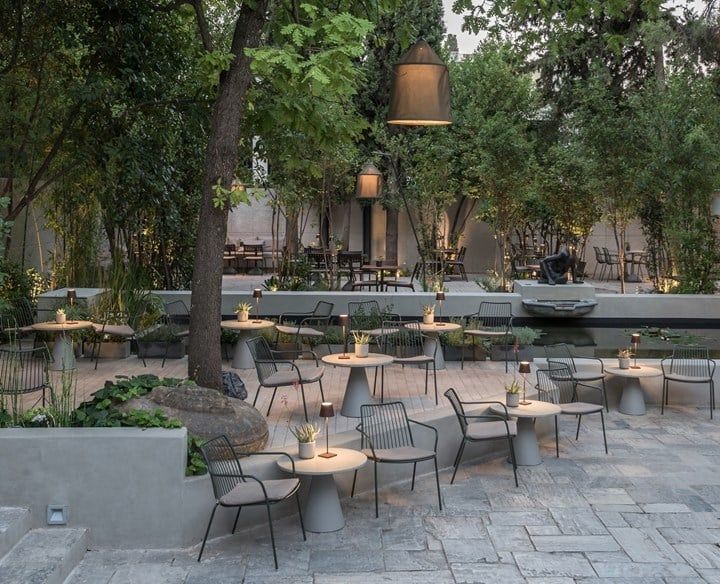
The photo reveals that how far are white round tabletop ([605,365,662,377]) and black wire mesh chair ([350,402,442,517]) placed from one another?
121 inches

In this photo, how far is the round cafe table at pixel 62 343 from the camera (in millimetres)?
11234

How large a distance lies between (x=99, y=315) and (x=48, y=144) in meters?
3.01

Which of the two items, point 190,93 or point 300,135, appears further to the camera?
point 190,93

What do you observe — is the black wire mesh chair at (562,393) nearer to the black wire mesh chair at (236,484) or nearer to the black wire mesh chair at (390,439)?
the black wire mesh chair at (390,439)

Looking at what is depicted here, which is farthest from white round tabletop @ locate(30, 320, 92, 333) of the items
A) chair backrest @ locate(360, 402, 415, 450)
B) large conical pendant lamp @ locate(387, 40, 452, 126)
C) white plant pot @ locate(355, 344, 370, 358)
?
large conical pendant lamp @ locate(387, 40, 452, 126)

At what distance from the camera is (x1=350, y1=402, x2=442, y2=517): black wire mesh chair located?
7.34 m

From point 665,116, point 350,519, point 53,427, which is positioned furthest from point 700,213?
point 53,427

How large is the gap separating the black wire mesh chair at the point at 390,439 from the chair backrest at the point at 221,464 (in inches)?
39.9

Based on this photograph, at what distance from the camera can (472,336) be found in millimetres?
13039

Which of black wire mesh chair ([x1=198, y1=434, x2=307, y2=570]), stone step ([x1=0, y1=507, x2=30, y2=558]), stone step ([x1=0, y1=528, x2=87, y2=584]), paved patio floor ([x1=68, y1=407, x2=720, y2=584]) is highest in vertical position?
black wire mesh chair ([x1=198, y1=434, x2=307, y2=570])

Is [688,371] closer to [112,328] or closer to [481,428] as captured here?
[481,428]

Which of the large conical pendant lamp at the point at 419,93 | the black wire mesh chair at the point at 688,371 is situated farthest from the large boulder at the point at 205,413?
the black wire mesh chair at the point at 688,371

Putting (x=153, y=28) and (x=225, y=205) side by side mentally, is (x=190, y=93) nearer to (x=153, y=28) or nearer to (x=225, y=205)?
(x=153, y=28)

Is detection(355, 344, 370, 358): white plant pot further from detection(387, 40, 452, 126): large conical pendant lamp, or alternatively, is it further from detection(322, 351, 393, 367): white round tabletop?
detection(387, 40, 452, 126): large conical pendant lamp
